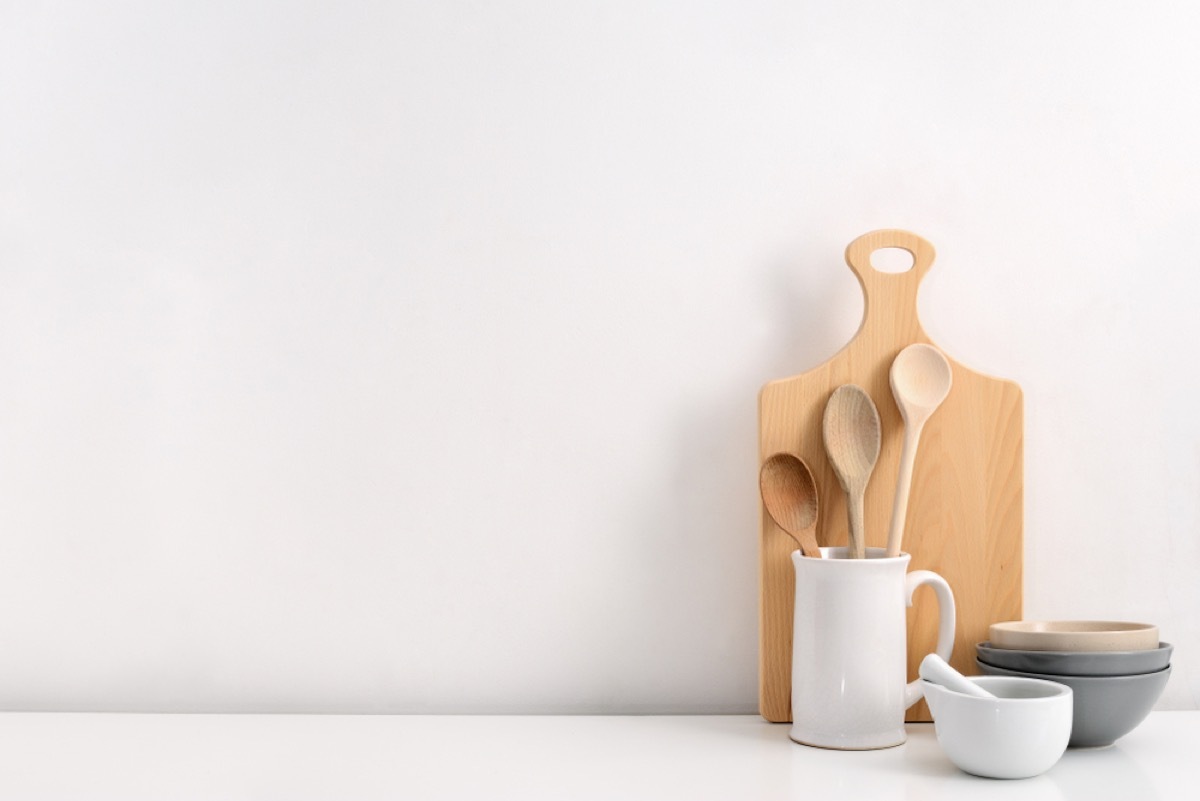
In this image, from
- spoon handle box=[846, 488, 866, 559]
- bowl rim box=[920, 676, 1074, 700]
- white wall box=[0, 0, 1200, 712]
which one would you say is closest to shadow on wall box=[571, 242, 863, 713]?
white wall box=[0, 0, 1200, 712]

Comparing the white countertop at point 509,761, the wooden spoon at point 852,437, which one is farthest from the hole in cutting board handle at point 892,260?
the white countertop at point 509,761

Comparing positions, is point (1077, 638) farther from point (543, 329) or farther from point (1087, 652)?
point (543, 329)

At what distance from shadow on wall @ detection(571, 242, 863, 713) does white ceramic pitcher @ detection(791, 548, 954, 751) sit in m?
0.13

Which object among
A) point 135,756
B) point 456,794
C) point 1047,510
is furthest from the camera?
point 1047,510

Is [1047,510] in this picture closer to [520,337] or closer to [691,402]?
[691,402]

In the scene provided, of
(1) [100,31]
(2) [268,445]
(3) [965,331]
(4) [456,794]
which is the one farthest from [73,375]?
(3) [965,331]

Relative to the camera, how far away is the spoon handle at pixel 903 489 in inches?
34.2

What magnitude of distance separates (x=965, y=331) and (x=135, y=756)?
840 millimetres

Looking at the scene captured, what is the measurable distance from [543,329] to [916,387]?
356 mm

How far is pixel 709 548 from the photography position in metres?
0.97

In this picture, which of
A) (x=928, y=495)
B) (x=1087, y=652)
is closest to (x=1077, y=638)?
(x=1087, y=652)

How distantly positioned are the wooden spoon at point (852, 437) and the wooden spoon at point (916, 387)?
0.09ft

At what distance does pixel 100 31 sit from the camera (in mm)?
1003

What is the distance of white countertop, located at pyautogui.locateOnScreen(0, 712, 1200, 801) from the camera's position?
28.8 inches
